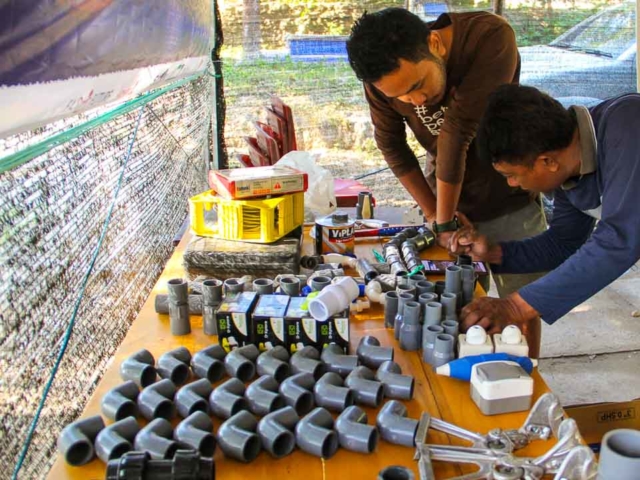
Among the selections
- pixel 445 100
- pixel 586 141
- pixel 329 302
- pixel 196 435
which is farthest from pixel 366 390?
pixel 445 100

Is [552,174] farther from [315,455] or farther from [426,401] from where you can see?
[315,455]

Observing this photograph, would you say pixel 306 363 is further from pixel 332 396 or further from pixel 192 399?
pixel 192 399

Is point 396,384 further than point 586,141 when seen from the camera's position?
No

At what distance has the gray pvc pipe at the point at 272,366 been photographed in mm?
1516

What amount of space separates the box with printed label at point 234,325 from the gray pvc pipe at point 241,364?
7cm

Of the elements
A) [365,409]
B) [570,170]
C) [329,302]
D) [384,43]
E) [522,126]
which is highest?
[384,43]

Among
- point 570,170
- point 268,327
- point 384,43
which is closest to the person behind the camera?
point 268,327

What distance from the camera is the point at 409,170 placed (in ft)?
8.77

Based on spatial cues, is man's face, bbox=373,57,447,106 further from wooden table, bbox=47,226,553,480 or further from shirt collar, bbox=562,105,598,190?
wooden table, bbox=47,226,553,480

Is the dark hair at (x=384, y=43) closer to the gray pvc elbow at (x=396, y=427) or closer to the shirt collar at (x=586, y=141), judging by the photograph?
the shirt collar at (x=586, y=141)

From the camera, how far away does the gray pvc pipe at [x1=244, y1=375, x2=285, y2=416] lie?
4.54ft

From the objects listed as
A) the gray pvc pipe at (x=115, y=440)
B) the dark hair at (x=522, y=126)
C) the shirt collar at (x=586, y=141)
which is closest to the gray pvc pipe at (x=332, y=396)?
the gray pvc pipe at (x=115, y=440)

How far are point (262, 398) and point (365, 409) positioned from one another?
239mm

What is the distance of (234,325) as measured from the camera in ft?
5.38
